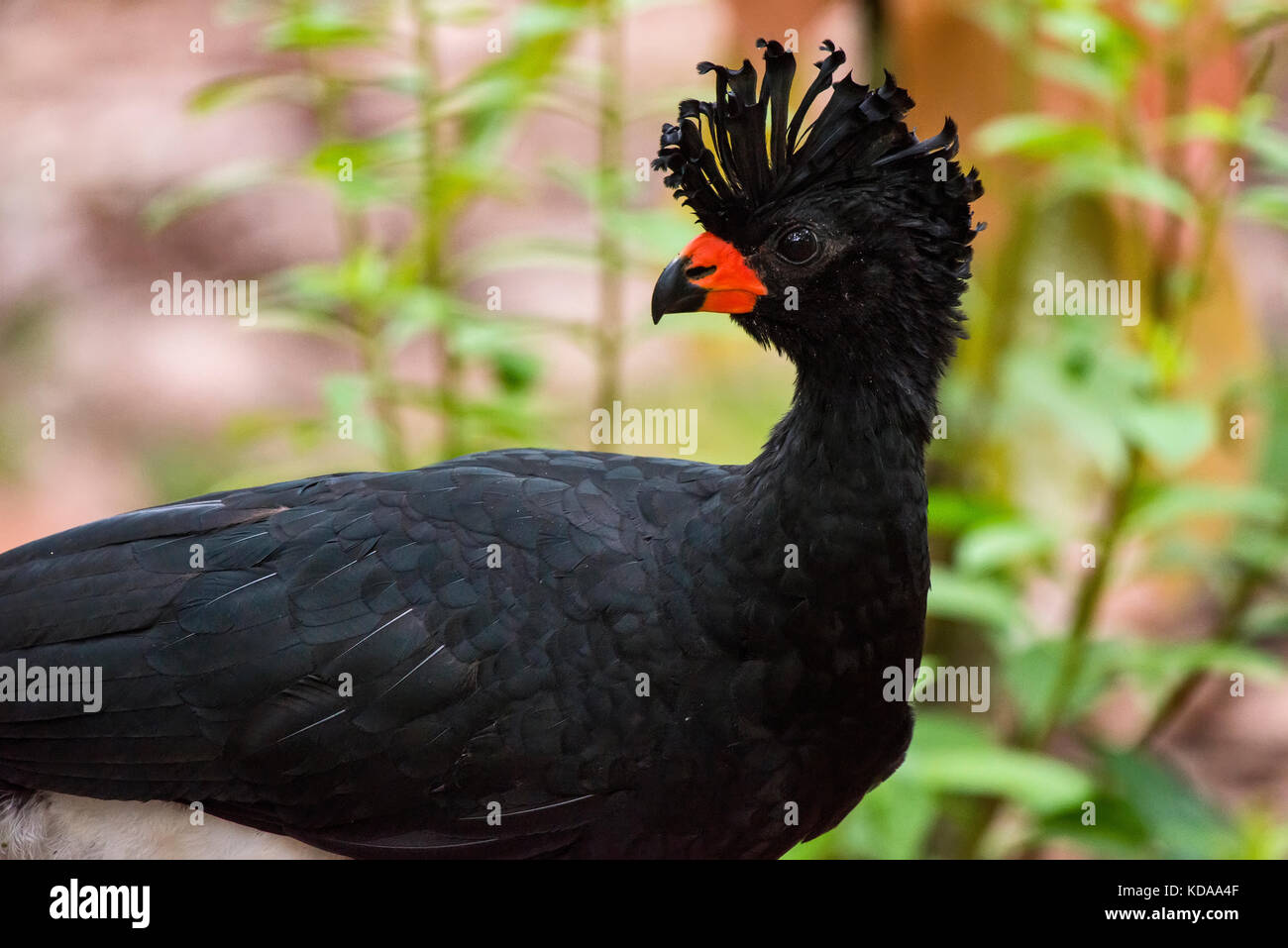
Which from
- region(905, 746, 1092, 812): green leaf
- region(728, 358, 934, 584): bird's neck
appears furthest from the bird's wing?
region(905, 746, 1092, 812): green leaf

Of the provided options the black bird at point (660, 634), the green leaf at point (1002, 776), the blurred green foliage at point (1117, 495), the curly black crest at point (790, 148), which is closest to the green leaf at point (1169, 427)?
the blurred green foliage at point (1117, 495)

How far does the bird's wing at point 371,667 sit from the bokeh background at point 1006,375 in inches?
41.3

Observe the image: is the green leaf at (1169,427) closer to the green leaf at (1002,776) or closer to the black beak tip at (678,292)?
the green leaf at (1002,776)

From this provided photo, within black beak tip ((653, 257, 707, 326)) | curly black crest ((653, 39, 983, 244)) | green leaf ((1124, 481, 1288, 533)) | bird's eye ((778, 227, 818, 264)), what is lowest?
green leaf ((1124, 481, 1288, 533))

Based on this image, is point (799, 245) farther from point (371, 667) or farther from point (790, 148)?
point (371, 667)

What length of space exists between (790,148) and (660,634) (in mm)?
993

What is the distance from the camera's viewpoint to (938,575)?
13.4 feet

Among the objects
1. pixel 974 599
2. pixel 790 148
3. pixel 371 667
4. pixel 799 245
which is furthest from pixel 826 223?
pixel 974 599

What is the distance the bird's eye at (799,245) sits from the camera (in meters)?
2.53

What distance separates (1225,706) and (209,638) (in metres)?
5.58

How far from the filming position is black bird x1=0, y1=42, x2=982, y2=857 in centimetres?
257

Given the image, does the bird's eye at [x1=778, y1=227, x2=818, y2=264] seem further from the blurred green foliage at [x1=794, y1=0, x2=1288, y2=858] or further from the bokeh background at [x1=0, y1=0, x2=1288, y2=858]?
the blurred green foliage at [x1=794, y1=0, x2=1288, y2=858]

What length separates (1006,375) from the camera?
4.43 meters
